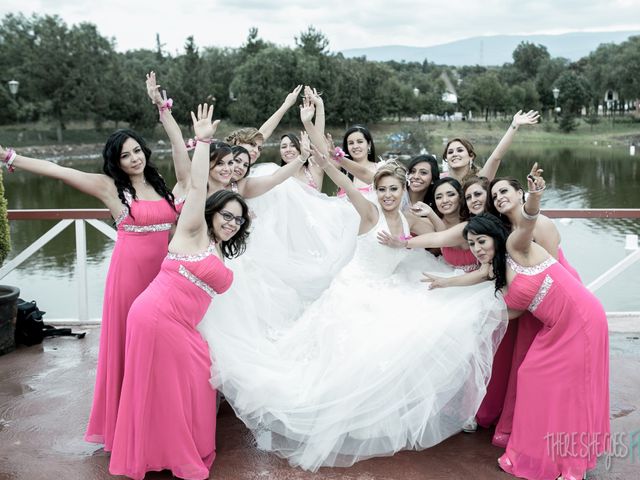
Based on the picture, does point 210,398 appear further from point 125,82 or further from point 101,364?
point 125,82

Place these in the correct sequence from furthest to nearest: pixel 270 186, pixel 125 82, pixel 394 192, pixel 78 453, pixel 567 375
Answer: pixel 125 82
pixel 270 186
pixel 394 192
pixel 78 453
pixel 567 375

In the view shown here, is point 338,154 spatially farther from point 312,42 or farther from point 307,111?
point 312,42

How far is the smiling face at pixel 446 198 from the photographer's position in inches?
164

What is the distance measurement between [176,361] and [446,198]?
196 centimetres

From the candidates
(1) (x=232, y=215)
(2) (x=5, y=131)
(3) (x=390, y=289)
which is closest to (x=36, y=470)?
(1) (x=232, y=215)

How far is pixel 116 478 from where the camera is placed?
11.6ft

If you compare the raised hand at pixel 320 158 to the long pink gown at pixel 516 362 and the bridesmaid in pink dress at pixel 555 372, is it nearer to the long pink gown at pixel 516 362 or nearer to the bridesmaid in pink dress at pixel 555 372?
the bridesmaid in pink dress at pixel 555 372

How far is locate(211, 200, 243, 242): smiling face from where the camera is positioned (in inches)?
141

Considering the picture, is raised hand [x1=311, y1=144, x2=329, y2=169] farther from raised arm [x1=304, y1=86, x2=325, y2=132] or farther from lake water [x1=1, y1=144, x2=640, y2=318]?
lake water [x1=1, y1=144, x2=640, y2=318]

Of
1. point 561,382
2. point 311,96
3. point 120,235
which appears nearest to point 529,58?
point 311,96

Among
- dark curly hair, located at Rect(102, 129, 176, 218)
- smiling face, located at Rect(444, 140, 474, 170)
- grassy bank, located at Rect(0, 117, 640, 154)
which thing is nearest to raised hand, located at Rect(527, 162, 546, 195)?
smiling face, located at Rect(444, 140, 474, 170)

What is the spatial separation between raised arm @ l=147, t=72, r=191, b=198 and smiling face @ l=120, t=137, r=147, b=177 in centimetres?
20

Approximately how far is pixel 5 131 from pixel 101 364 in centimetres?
4741

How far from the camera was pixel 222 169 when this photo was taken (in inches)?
172
